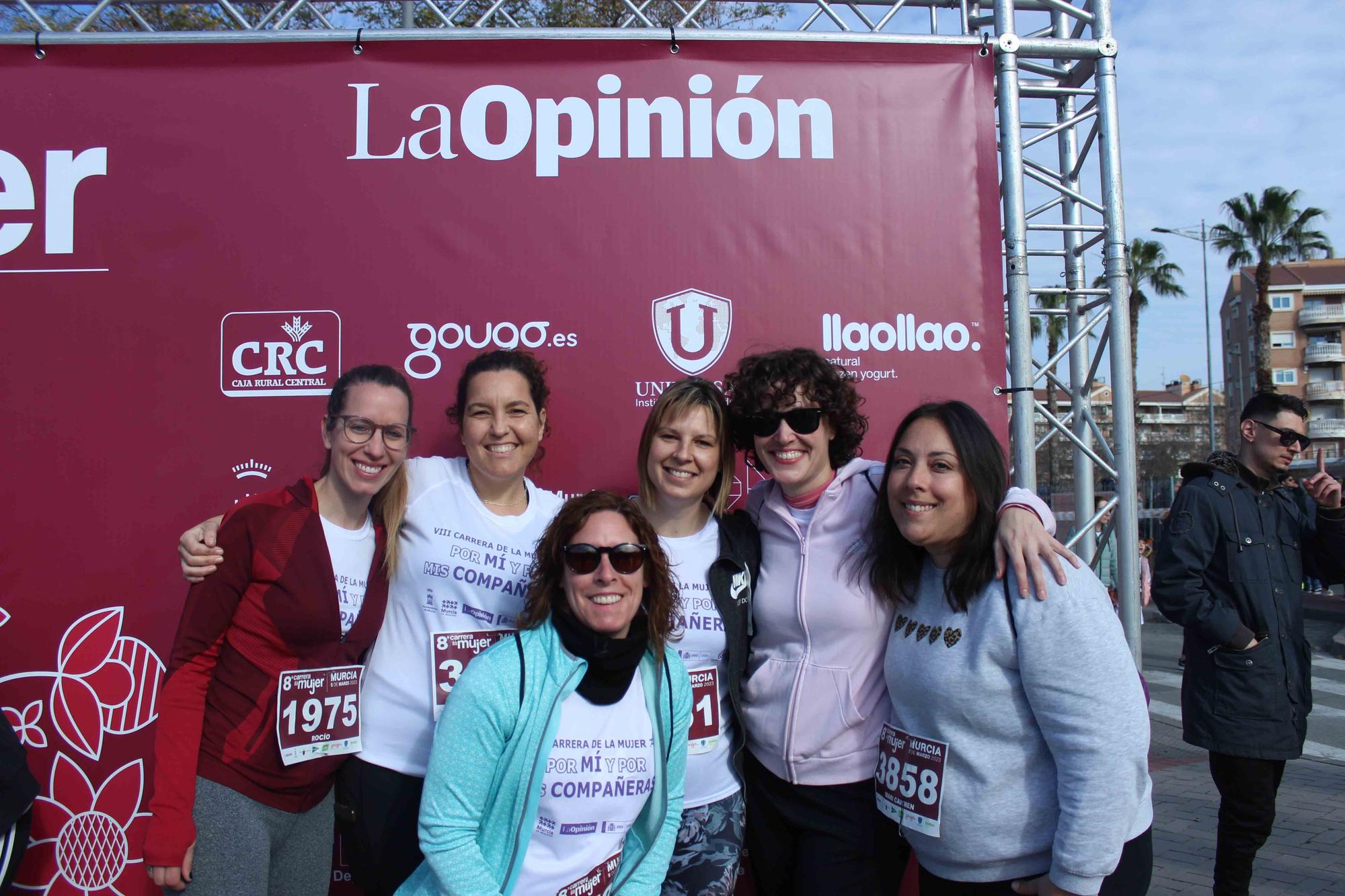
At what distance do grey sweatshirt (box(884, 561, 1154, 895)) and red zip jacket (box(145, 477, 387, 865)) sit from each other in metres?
1.53

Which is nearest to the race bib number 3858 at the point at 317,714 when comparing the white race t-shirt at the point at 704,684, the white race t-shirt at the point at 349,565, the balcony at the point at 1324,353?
the white race t-shirt at the point at 349,565

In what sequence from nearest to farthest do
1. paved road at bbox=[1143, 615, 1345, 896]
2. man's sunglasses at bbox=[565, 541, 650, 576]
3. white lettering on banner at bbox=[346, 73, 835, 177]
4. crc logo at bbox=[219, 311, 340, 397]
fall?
man's sunglasses at bbox=[565, 541, 650, 576] < crc logo at bbox=[219, 311, 340, 397] < white lettering on banner at bbox=[346, 73, 835, 177] < paved road at bbox=[1143, 615, 1345, 896]

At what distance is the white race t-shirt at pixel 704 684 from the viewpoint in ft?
7.30

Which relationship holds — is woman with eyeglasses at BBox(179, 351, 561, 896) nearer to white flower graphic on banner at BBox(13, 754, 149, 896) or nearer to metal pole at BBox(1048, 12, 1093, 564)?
white flower graphic on banner at BBox(13, 754, 149, 896)

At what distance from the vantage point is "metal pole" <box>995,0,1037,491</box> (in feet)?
11.0

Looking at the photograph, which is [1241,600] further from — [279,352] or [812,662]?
[279,352]

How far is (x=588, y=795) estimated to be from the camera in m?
1.88

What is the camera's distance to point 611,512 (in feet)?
6.46

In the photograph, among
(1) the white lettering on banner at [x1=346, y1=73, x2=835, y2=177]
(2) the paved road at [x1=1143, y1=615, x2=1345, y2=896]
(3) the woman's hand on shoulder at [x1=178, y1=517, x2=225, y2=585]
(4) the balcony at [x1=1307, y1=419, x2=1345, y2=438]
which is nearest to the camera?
(3) the woman's hand on shoulder at [x1=178, y1=517, x2=225, y2=585]

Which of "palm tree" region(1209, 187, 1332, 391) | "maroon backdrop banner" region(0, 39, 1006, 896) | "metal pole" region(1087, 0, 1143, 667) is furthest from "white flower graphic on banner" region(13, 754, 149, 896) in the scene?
"palm tree" region(1209, 187, 1332, 391)

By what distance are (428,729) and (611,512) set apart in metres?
0.93

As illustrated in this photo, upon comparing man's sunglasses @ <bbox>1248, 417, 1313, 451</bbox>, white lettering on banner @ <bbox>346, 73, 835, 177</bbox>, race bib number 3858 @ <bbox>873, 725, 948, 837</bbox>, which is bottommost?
race bib number 3858 @ <bbox>873, 725, 948, 837</bbox>

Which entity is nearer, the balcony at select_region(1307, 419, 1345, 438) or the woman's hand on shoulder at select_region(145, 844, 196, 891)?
the woman's hand on shoulder at select_region(145, 844, 196, 891)

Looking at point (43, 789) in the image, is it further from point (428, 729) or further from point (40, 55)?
point (40, 55)
